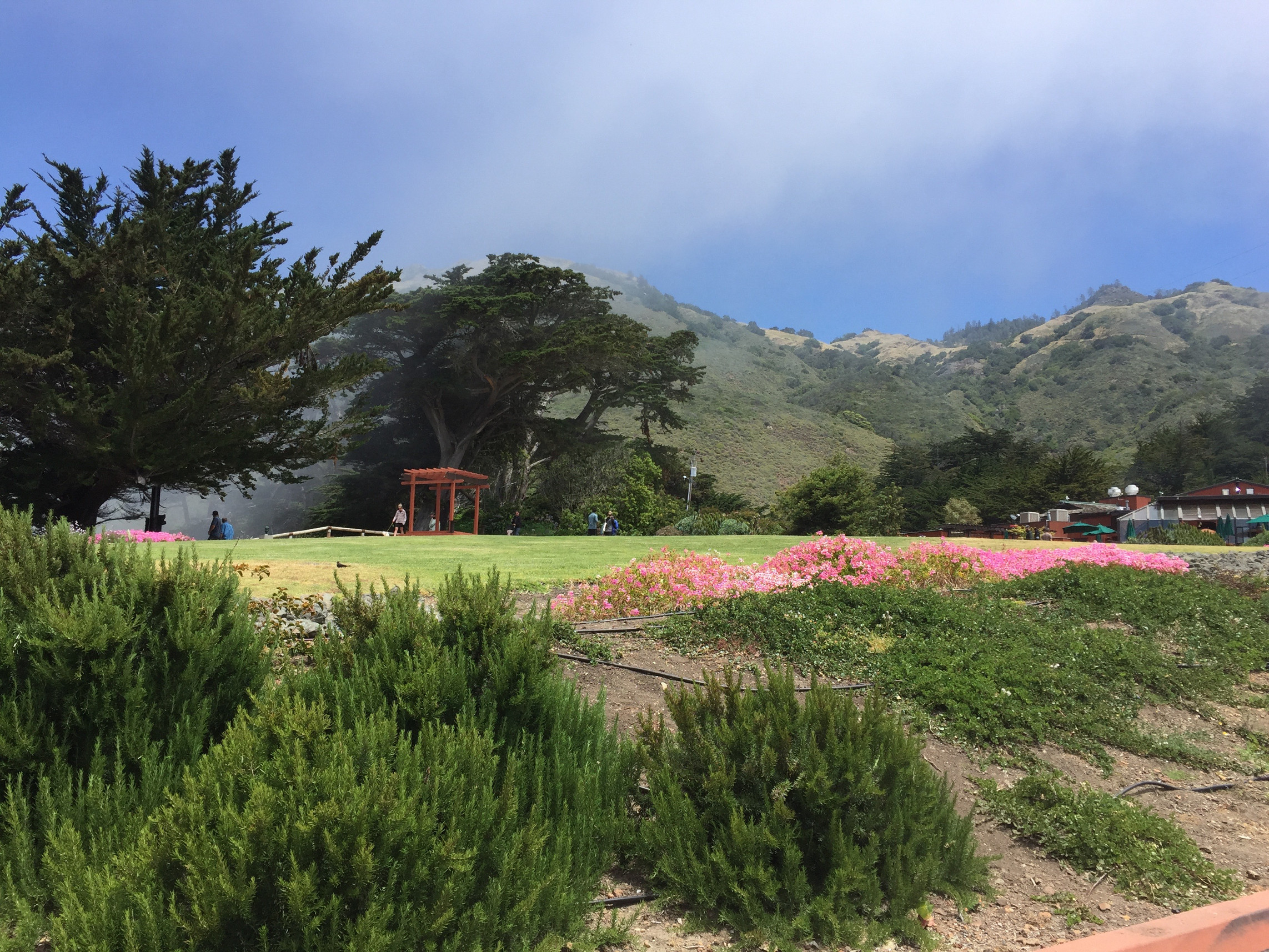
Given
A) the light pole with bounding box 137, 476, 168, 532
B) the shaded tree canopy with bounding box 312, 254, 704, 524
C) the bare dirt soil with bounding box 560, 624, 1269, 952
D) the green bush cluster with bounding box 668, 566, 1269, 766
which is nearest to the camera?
the bare dirt soil with bounding box 560, 624, 1269, 952

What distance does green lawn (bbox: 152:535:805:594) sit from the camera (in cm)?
949

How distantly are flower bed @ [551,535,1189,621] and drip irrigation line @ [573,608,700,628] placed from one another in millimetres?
123

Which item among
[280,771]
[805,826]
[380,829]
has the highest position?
[280,771]

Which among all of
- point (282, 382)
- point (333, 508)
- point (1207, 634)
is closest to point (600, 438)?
point (333, 508)

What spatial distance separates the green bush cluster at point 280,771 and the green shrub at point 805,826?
314mm

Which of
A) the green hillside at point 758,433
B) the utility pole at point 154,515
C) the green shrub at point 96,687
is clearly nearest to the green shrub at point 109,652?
the green shrub at point 96,687

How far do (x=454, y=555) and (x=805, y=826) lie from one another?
11.8 meters

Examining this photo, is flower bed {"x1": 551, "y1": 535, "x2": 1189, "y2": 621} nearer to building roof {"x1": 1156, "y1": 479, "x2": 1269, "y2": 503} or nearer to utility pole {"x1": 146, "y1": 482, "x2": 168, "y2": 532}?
utility pole {"x1": 146, "y1": 482, "x2": 168, "y2": 532}

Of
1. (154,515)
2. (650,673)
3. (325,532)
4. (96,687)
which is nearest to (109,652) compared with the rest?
(96,687)

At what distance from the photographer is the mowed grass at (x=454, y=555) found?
30.8 ft

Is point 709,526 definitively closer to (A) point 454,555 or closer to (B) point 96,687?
(A) point 454,555

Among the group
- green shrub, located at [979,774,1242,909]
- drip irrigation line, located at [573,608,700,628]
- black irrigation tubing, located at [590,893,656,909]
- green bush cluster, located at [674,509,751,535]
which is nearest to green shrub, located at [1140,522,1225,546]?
green bush cluster, located at [674,509,751,535]

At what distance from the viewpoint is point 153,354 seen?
1340cm

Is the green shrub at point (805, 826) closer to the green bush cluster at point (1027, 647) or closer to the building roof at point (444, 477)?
the green bush cluster at point (1027, 647)
